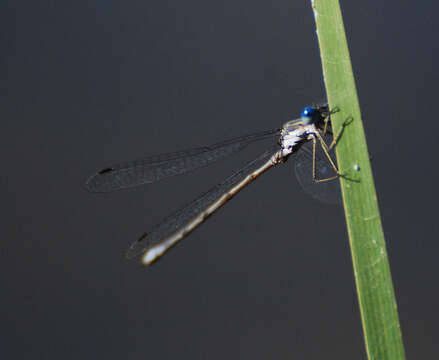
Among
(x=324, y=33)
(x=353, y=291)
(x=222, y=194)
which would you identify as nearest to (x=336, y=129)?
(x=324, y=33)

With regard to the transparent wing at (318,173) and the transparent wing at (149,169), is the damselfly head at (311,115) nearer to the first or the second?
the transparent wing at (318,173)

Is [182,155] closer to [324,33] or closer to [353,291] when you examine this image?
[324,33]

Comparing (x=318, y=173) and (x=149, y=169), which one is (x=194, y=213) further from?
(x=318, y=173)

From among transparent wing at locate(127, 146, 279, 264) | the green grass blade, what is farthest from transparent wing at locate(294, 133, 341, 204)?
the green grass blade

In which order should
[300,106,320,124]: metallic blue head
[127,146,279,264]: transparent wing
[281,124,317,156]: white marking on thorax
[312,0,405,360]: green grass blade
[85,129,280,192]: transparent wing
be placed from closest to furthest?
[312,0,405,360]: green grass blade
[300,106,320,124]: metallic blue head
[281,124,317,156]: white marking on thorax
[127,146,279,264]: transparent wing
[85,129,280,192]: transparent wing

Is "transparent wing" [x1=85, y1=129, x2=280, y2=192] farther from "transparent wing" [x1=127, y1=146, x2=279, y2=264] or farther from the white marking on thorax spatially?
the white marking on thorax

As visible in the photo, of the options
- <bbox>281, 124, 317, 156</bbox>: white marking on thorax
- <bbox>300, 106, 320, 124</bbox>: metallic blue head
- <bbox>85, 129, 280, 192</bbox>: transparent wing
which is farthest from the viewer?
<bbox>85, 129, 280, 192</bbox>: transparent wing
